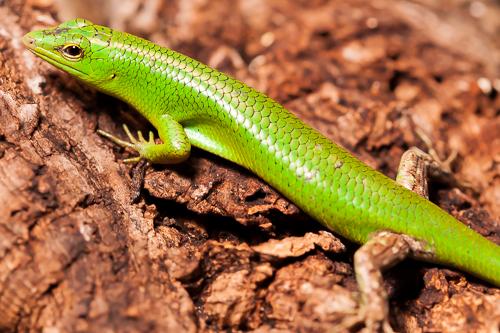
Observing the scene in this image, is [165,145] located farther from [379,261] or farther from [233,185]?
[379,261]

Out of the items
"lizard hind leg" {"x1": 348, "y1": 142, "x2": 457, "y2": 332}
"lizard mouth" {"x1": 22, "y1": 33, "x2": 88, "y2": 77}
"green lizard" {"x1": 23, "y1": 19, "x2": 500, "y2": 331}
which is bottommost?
"lizard hind leg" {"x1": 348, "y1": 142, "x2": 457, "y2": 332}

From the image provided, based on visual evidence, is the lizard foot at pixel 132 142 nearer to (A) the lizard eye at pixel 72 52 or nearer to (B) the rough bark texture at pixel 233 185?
(B) the rough bark texture at pixel 233 185

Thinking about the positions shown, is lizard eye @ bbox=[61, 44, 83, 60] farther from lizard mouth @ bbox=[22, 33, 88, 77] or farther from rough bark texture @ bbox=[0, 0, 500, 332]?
rough bark texture @ bbox=[0, 0, 500, 332]

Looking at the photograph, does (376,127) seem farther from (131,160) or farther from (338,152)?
(131,160)

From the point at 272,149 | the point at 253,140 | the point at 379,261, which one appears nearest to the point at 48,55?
the point at 253,140

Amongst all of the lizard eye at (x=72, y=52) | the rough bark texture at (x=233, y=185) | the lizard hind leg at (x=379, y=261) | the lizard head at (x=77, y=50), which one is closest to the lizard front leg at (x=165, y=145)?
the rough bark texture at (x=233, y=185)

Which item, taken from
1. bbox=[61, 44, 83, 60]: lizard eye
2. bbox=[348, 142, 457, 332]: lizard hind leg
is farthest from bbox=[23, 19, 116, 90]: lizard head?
bbox=[348, 142, 457, 332]: lizard hind leg
